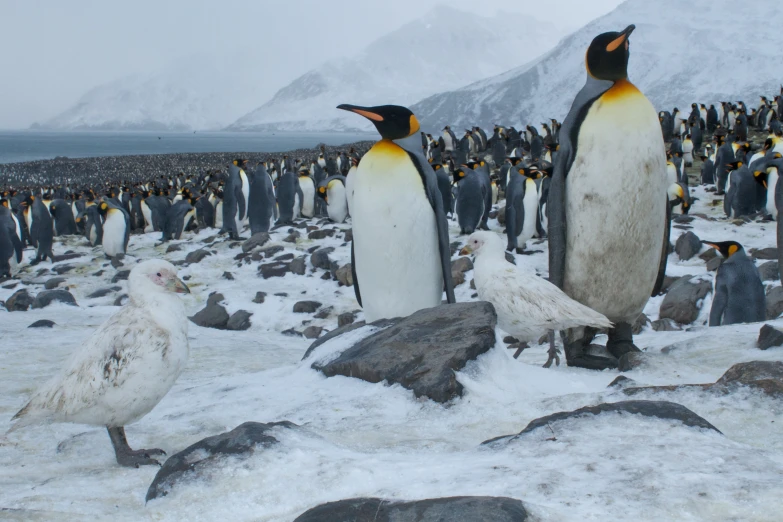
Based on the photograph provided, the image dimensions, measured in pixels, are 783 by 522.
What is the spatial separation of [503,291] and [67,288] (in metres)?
8.21

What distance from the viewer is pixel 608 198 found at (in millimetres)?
3580

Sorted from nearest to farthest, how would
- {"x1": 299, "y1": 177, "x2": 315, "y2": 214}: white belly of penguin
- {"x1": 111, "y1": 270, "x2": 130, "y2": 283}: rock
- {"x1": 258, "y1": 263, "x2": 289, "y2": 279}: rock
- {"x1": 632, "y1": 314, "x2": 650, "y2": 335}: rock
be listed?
{"x1": 632, "y1": 314, "x2": 650, "y2": 335}: rock
{"x1": 258, "y1": 263, "x2": 289, "y2": 279}: rock
{"x1": 111, "y1": 270, "x2": 130, "y2": 283}: rock
{"x1": 299, "y1": 177, "x2": 315, "y2": 214}: white belly of penguin

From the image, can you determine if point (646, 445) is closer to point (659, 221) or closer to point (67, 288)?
point (659, 221)

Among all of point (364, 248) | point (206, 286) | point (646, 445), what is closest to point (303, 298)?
point (206, 286)

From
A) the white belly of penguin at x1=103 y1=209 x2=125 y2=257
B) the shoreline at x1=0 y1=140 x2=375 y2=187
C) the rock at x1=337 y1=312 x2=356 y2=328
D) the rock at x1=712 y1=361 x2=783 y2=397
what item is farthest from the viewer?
the shoreline at x1=0 y1=140 x2=375 y2=187

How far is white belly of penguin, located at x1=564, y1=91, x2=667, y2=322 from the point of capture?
355cm

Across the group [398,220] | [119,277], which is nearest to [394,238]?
[398,220]

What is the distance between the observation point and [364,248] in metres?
4.93

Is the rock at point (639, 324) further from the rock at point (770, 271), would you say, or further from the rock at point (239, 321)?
the rock at point (239, 321)

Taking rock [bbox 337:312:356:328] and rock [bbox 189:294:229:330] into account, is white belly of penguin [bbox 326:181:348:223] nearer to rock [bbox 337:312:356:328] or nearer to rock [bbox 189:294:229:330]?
rock [bbox 189:294:229:330]

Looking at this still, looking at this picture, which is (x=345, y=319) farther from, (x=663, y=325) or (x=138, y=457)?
(x=138, y=457)

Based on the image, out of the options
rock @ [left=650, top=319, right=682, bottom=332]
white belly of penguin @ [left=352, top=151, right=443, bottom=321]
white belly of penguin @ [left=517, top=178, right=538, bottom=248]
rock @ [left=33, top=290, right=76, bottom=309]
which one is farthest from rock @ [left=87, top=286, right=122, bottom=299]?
rock @ [left=650, top=319, right=682, bottom=332]

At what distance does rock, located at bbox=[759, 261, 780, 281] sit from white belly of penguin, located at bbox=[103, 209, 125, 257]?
430 inches

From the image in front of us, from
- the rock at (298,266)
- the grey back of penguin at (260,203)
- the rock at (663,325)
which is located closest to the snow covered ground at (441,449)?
the rock at (663,325)
